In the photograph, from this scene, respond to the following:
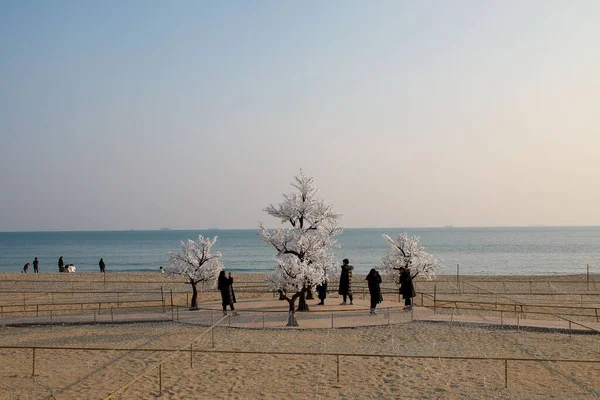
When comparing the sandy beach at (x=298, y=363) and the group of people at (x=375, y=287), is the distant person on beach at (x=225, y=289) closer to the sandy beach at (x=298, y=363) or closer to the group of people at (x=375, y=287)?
the sandy beach at (x=298, y=363)

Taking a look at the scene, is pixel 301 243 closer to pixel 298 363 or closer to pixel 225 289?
pixel 225 289

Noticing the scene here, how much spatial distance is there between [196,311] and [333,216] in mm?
6725

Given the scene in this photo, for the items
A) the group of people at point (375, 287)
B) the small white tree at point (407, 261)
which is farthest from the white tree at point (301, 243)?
the small white tree at point (407, 261)

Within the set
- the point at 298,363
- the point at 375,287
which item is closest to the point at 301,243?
the point at 375,287

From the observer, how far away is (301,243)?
75.3 ft

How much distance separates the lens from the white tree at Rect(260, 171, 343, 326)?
21.8 meters

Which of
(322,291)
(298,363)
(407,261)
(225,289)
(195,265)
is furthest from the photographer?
(407,261)

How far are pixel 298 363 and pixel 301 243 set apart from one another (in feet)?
25.7

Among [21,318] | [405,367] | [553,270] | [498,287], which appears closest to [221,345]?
[405,367]

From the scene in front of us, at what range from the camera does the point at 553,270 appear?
7669cm

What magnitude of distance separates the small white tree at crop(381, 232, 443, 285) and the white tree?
5.54 metres

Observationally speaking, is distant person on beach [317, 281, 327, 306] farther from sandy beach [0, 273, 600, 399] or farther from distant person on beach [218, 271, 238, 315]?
distant person on beach [218, 271, 238, 315]

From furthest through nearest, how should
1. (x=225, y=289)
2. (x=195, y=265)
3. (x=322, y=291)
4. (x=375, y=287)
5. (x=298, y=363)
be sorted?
(x=195, y=265) < (x=322, y=291) < (x=375, y=287) < (x=225, y=289) < (x=298, y=363)

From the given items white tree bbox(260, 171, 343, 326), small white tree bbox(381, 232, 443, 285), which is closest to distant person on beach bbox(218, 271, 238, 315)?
white tree bbox(260, 171, 343, 326)
